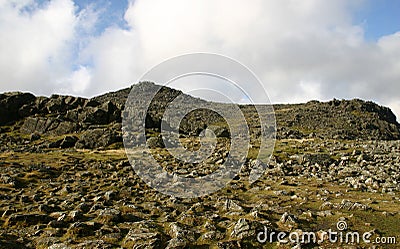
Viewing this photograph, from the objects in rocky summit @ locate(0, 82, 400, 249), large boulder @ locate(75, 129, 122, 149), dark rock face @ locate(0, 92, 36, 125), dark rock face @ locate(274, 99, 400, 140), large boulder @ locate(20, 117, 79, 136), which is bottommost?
rocky summit @ locate(0, 82, 400, 249)

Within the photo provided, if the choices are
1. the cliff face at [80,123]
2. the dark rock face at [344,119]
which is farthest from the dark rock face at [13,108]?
the dark rock face at [344,119]

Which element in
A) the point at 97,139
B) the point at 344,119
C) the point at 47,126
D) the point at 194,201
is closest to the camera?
the point at 194,201

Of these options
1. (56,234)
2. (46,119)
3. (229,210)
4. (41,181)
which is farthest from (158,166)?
(46,119)

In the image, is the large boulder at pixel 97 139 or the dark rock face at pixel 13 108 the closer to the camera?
the large boulder at pixel 97 139

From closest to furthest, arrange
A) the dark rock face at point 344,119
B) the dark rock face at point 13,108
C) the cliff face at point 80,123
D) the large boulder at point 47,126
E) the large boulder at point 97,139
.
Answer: the large boulder at point 97,139 → the cliff face at point 80,123 → the large boulder at point 47,126 → the dark rock face at point 13,108 → the dark rock face at point 344,119

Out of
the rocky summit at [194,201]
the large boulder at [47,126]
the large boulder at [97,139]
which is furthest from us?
the large boulder at [47,126]

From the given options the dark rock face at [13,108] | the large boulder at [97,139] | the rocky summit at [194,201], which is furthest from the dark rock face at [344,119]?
the dark rock face at [13,108]

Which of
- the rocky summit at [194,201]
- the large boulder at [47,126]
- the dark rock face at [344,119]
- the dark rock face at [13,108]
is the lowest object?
the rocky summit at [194,201]

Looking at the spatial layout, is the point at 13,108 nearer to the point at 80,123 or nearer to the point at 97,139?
the point at 80,123

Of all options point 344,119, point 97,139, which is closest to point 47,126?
point 97,139

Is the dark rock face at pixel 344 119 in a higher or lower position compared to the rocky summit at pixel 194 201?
higher

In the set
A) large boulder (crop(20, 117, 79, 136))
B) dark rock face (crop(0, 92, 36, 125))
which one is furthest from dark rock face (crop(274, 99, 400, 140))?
dark rock face (crop(0, 92, 36, 125))

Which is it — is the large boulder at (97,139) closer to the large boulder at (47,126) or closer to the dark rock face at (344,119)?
the large boulder at (47,126)

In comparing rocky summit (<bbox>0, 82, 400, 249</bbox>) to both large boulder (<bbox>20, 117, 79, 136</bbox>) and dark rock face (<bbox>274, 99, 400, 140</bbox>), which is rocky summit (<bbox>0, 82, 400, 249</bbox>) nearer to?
large boulder (<bbox>20, 117, 79, 136</bbox>)
